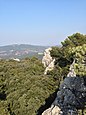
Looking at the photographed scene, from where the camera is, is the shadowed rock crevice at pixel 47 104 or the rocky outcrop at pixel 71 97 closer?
the rocky outcrop at pixel 71 97

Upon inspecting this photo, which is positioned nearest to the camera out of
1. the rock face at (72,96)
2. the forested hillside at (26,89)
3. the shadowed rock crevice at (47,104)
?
the rock face at (72,96)

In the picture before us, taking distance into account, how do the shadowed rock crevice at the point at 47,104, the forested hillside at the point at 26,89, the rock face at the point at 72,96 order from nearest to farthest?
1. the rock face at the point at 72,96
2. the shadowed rock crevice at the point at 47,104
3. the forested hillside at the point at 26,89

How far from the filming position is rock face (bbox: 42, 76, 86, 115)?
21105 millimetres

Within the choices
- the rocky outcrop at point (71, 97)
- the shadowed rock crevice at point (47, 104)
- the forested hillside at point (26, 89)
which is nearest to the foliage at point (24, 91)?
the forested hillside at point (26, 89)

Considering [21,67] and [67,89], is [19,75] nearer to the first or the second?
[21,67]

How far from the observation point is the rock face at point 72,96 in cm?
2110

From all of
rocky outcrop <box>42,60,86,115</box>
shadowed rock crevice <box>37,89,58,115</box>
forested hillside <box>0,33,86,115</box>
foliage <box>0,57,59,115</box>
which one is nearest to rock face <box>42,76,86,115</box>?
rocky outcrop <box>42,60,86,115</box>

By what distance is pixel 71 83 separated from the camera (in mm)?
22750

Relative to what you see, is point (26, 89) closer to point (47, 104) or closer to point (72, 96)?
point (47, 104)

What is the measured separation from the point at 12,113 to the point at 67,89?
8.26 metres

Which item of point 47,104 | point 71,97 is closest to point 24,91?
point 47,104

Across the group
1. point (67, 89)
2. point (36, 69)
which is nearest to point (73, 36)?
point (36, 69)

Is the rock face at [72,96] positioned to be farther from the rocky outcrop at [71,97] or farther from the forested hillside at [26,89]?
the forested hillside at [26,89]

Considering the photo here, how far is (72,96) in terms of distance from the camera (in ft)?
73.0
